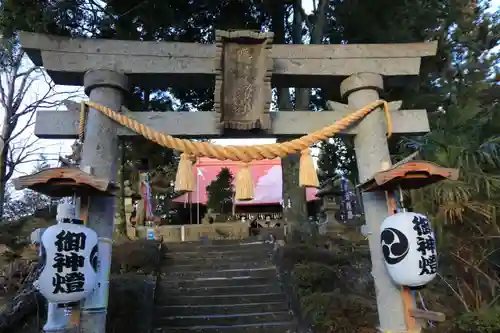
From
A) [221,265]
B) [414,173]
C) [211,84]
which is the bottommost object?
[221,265]

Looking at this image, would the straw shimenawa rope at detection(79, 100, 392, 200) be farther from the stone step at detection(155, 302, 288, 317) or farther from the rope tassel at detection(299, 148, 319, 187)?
the stone step at detection(155, 302, 288, 317)

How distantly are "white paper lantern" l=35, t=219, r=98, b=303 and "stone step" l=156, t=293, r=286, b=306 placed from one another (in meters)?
4.17

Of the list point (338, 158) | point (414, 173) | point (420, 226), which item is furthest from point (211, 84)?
point (338, 158)

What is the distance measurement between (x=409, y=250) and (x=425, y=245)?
0.18 meters

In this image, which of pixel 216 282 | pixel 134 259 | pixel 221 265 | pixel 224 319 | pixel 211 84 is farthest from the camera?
pixel 221 265

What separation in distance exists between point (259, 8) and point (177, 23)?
6.78ft

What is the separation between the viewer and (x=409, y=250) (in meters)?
3.74

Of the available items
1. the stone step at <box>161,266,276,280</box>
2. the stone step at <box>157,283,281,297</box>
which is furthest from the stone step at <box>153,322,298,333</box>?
the stone step at <box>161,266,276,280</box>

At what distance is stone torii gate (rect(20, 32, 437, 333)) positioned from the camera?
4.15m

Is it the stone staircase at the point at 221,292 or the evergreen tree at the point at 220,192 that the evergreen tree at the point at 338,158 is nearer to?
the stone staircase at the point at 221,292

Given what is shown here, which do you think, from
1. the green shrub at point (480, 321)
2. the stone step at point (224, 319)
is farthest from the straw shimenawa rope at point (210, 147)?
the stone step at point (224, 319)

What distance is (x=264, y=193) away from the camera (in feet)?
63.9

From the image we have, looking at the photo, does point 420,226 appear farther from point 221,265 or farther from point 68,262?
point 221,265

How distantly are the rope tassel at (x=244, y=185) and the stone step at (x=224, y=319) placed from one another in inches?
136
